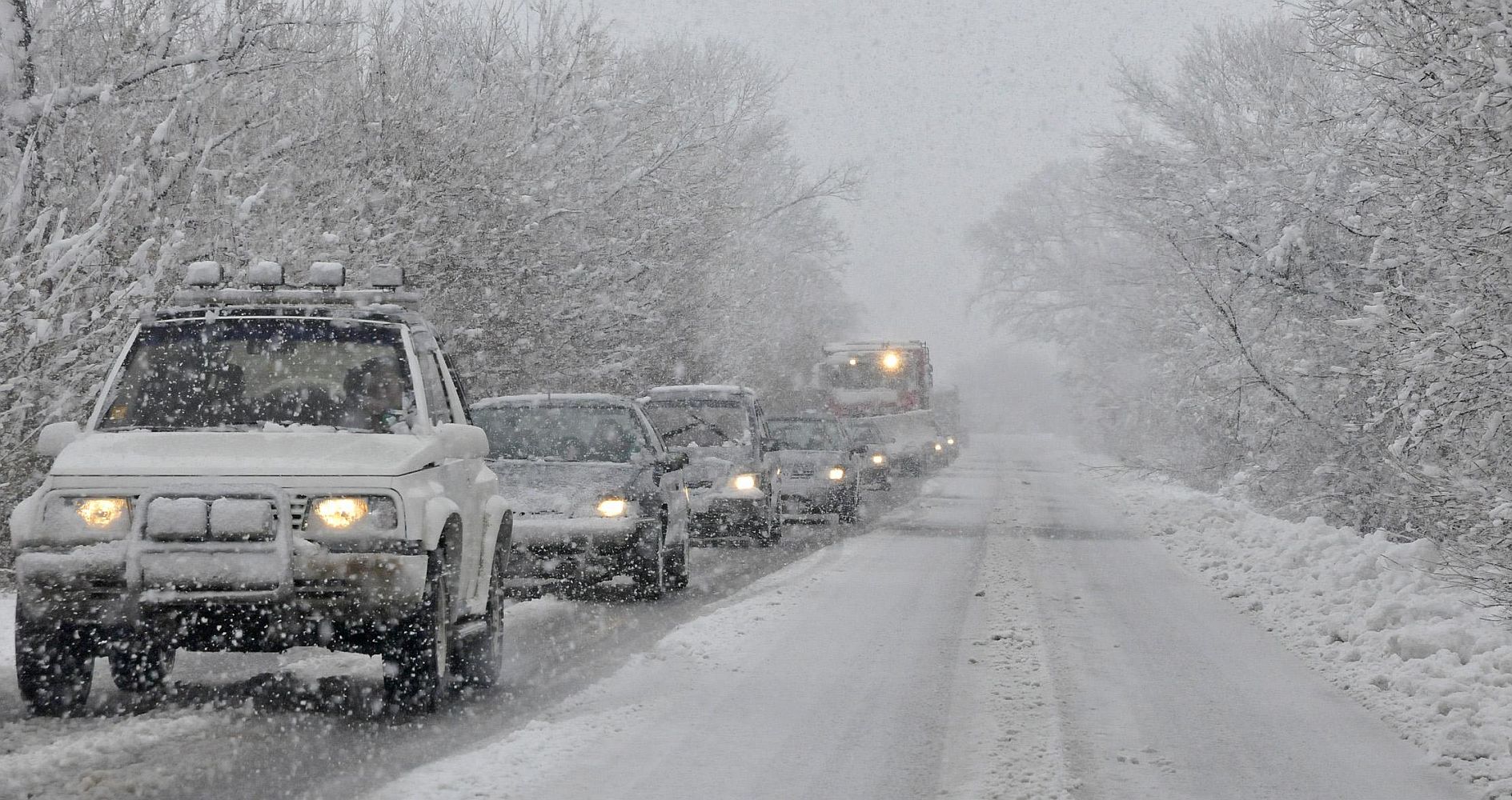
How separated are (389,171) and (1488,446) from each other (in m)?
12.6

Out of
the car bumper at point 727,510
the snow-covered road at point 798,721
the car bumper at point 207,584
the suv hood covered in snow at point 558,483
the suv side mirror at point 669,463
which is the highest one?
the suv side mirror at point 669,463

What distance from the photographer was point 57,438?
291 inches

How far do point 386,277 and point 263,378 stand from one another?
78 cm

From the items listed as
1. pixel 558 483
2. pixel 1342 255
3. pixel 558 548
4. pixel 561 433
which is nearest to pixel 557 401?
pixel 561 433

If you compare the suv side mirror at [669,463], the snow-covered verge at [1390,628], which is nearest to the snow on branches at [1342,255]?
the snow-covered verge at [1390,628]

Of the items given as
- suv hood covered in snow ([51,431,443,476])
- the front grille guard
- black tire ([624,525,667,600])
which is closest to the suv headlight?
black tire ([624,525,667,600])

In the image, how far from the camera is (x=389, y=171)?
62.6ft

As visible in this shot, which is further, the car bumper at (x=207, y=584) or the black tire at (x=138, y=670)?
the black tire at (x=138, y=670)

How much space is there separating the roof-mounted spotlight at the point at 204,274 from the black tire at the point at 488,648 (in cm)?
205

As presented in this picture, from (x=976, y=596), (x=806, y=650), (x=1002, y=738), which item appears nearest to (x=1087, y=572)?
(x=976, y=596)

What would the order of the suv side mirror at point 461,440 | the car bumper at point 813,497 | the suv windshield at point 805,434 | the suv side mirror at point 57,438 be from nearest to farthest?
the suv side mirror at point 57,438
the suv side mirror at point 461,440
the car bumper at point 813,497
the suv windshield at point 805,434

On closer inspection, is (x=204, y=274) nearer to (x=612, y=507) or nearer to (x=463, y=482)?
(x=463, y=482)

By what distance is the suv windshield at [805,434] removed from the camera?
26516mm

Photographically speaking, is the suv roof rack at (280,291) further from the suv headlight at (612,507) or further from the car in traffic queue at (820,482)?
the car in traffic queue at (820,482)
